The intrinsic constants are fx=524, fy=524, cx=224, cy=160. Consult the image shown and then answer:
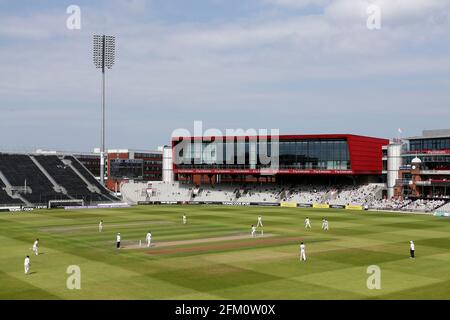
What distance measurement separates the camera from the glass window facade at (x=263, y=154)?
97062mm

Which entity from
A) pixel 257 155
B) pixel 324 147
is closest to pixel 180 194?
pixel 257 155

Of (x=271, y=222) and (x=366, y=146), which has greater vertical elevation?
(x=366, y=146)

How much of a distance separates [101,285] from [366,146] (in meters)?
79.4

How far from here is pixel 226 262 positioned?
34906mm

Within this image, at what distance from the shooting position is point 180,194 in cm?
11081

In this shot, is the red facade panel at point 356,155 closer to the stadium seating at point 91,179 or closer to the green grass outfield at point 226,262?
the stadium seating at point 91,179

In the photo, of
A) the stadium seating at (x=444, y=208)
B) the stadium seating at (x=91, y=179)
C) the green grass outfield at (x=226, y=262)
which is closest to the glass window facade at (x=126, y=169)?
the stadium seating at (x=91, y=179)

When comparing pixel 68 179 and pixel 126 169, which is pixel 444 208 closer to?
pixel 68 179

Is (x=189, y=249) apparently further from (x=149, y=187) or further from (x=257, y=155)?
(x=149, y=187)

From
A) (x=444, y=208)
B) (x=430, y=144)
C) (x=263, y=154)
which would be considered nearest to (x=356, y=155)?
(x=430, y=144)

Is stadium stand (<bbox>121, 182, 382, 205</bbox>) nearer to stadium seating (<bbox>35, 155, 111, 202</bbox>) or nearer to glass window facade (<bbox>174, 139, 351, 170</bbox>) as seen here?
glass window facade (<bbox>174, 139, 351, 170</bbox>)

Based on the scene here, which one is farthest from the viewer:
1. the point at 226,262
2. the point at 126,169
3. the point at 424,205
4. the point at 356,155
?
the point at 126,169

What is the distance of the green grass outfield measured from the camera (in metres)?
26.7

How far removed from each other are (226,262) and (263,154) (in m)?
68.6
